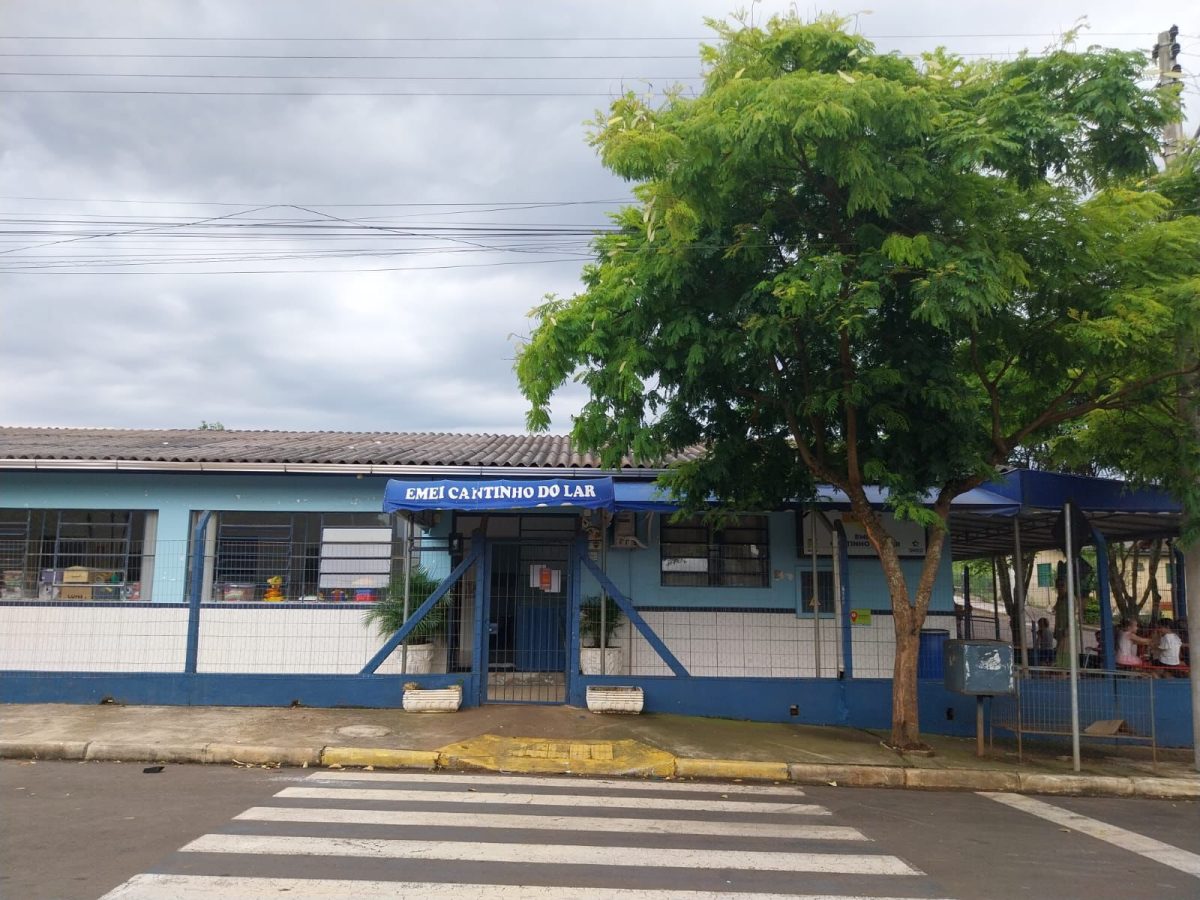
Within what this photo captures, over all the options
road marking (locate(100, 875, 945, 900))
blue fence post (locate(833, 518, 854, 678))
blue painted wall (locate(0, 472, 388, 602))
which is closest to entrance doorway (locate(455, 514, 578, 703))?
blue painted wall (locate(0, 472, 388, 602))

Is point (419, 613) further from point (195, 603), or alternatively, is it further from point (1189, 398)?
point (1189, 398)

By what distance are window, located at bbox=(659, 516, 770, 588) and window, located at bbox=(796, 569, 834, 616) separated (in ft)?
1.72

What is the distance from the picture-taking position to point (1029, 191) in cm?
927

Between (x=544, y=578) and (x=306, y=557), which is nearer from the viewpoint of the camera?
(x=544, y=578)

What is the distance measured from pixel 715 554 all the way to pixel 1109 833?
611cm

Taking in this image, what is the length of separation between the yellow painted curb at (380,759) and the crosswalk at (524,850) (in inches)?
34.5

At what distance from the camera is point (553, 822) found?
7.10m

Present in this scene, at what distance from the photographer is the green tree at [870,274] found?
833cm

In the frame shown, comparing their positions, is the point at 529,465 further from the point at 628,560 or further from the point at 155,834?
the point at 155,834

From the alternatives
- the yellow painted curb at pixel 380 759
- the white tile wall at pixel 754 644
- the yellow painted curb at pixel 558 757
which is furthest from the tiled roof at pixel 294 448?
the yellow painted curb at pixel 380 759

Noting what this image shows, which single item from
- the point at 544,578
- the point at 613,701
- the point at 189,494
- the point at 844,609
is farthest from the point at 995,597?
the point at 189,494

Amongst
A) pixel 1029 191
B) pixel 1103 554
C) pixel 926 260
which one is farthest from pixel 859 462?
pixel 1103 554

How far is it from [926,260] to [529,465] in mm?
6239

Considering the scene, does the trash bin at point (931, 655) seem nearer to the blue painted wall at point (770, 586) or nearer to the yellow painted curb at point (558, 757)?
the blue painted wall at point (770, 586)
